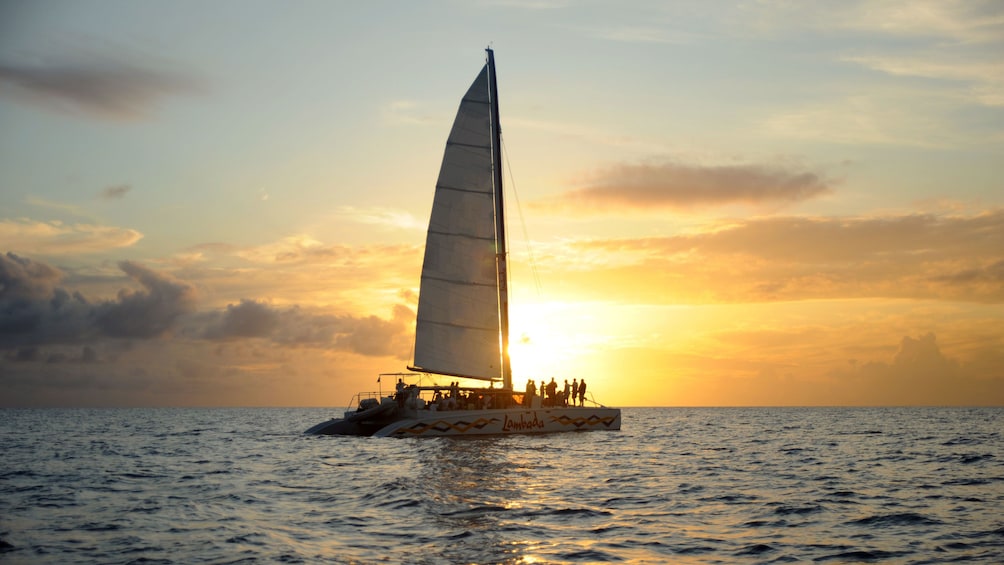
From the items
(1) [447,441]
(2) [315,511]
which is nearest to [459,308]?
(1) [447,441]

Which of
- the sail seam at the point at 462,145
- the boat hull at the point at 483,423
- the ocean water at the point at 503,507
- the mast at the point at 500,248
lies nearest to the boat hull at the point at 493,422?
the boat hull at the point at 483,423

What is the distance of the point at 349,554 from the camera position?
16.1 meters

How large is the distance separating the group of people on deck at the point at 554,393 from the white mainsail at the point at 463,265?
2.09 metres

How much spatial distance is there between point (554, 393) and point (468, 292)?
→ 7921mm

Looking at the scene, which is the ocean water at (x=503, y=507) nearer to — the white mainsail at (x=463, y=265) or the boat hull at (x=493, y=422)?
the boat hull at (x=493, y=422)

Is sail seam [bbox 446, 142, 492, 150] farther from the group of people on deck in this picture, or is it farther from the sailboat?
the group of people on deck

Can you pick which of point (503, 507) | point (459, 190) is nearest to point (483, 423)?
point (459, 190)

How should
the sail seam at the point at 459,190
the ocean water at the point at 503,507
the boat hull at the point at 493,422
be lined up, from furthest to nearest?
the sail seam at the point at 459,190
the boat hull at the point at 493,422
the ocean water at the point at 503,507

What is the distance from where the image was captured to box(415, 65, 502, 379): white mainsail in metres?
46.7

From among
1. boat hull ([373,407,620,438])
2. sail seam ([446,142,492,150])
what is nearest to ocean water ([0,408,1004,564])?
boat hull ([373,407,620,438])

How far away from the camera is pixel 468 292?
47.0 meters

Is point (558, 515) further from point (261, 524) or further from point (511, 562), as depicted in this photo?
point (261, 524)

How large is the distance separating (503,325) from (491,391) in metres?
3.80

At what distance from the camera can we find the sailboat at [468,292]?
1832 inches
